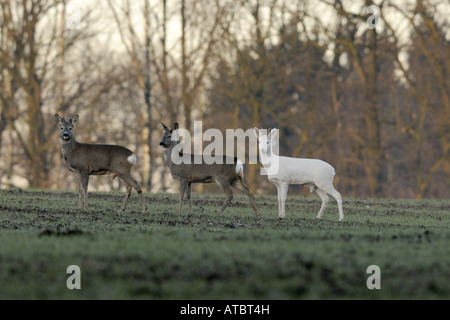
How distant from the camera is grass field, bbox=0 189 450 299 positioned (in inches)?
431

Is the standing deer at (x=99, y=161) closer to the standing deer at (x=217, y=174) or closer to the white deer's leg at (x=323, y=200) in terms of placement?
the standing deer at (x=217, y=174)

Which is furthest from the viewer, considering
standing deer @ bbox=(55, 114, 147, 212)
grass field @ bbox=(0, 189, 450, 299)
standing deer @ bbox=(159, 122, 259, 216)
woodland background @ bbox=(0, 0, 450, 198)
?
woodland background @ bbox=(0, 0, 450, 198)

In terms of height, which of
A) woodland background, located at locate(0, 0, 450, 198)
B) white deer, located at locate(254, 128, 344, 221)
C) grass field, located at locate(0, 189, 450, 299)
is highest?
woodland background, located at locate(0, 0, 450, 198)

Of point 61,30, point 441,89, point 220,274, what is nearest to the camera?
point 220,274

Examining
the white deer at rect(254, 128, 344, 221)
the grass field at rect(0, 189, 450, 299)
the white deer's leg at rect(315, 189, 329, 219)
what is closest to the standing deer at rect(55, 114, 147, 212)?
the grass field at rect(0, 189, 450, 299)

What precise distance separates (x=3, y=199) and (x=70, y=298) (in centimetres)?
1200

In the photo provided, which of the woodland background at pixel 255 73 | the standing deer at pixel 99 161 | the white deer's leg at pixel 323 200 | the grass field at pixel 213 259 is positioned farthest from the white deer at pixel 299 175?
the woodland background at pixel 255 73

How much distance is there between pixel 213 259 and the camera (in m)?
11.9

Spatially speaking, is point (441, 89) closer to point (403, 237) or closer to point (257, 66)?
point (257, 66)

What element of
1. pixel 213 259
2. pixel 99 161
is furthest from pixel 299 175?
pixel 213 259

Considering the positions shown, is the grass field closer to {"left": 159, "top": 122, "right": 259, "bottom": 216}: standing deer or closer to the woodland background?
{"left": 159, "top": 122, "right": 259, "bottom": 216}: standing deer

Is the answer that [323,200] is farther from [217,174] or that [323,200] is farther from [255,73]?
[255,73]
